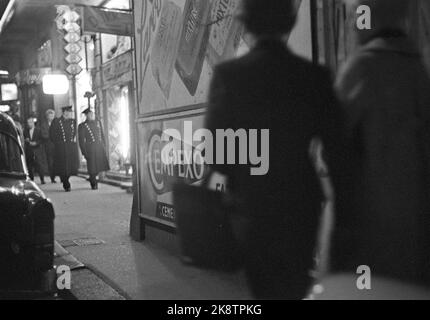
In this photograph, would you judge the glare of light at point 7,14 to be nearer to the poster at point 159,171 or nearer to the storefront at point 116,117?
the storefront at point 116,117

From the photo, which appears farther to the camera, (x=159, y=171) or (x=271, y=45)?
(x=159, y=171)

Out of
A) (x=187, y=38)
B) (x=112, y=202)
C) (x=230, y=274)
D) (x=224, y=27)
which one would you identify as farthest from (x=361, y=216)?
(x=112, y=202)

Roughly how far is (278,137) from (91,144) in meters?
9.45

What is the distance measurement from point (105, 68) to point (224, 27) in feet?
32.8

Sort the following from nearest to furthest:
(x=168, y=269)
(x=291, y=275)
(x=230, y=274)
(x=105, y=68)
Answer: (x=291, y=275) < (x=230, y=274) < (x=168, y=269) < (x=105, y=68)

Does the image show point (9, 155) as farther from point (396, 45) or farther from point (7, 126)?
point (396, 45)

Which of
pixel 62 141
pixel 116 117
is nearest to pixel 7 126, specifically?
pixel 62 141

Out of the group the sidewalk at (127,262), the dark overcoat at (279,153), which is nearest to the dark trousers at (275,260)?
the dark overcoat at (279,153)

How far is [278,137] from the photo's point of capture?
11.0 feet

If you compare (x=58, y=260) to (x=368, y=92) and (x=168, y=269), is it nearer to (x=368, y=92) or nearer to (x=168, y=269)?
(x=168, y=269)

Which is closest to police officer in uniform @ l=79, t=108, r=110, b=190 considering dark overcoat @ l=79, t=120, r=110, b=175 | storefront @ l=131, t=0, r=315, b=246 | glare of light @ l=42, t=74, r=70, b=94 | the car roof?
dark overcoat @ l=79, t=120, r=110, b=175

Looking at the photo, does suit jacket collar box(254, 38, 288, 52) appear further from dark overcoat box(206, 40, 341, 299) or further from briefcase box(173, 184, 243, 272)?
briefcase box(173, 184, 243, 272)

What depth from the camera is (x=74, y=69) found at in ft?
46.3
